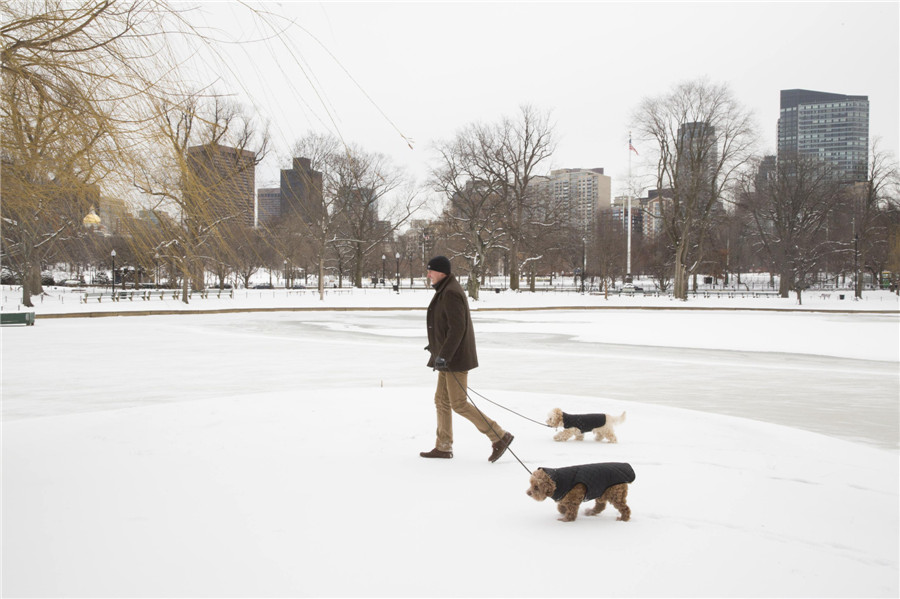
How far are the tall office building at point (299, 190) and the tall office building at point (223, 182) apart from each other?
0.19m

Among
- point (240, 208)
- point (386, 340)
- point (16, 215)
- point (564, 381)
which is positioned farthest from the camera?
point (386, 340)

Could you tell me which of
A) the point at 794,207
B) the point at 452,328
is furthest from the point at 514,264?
the point at 452,328

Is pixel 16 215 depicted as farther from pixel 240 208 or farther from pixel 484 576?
pixel 484 576

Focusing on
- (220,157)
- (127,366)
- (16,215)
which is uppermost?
(220,157)

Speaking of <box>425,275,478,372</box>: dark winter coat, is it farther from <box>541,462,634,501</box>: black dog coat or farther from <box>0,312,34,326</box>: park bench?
<box>0,312,34,326</box>: park bench

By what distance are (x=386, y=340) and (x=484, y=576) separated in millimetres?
15998

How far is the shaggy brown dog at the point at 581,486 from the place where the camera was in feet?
13.4

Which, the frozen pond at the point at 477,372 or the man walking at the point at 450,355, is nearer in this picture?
the man walking at the point at 450,355

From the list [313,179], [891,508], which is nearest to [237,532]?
[313,179]

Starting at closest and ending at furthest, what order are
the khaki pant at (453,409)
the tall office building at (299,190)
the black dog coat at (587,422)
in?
the tall office building at (299,190) → the khaki pant at (453,409) → the black dog coat at (587,422)

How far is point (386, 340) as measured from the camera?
1927cm

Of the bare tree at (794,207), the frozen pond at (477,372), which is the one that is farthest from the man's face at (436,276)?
the bare tree at (794,207)

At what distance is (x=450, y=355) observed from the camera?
532 cm

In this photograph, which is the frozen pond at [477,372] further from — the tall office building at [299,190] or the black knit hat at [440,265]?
the tall office building at [299,190]
